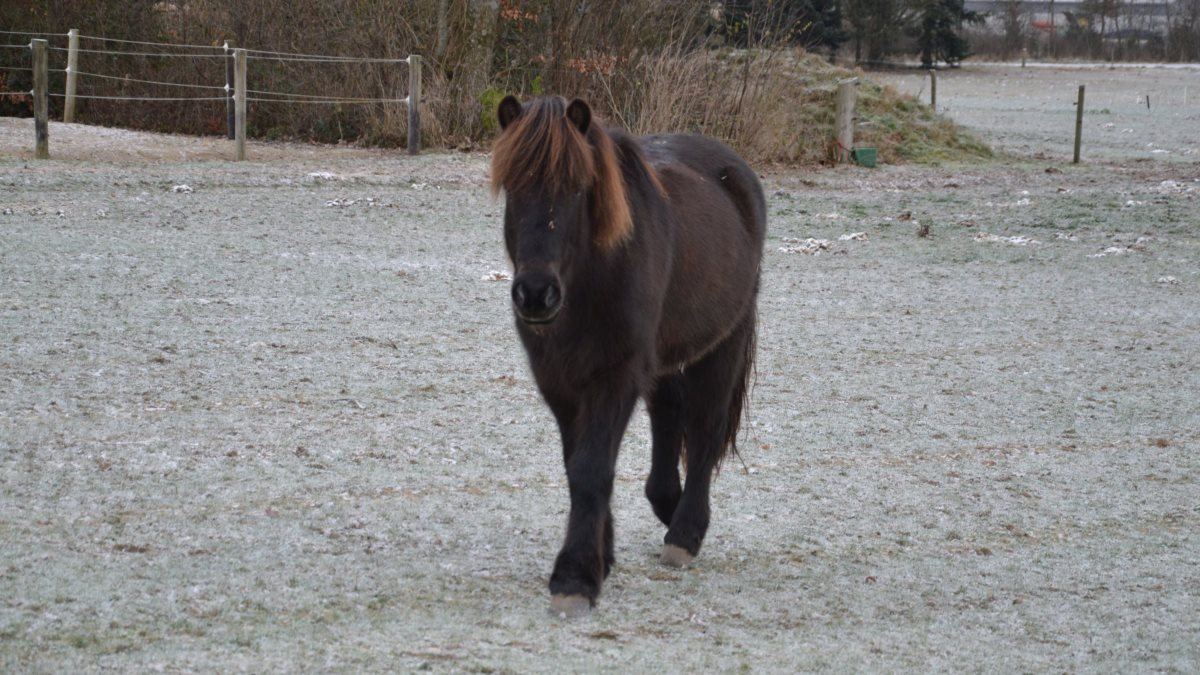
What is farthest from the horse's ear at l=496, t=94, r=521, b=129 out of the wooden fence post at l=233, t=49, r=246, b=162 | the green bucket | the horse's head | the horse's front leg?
the green bucket

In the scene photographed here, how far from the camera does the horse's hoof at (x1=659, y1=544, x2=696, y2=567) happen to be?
15.2ft

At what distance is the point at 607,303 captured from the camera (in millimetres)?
4125

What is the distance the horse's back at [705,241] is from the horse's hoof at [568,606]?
98cm

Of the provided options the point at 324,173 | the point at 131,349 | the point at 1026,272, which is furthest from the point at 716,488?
the point at 324,173

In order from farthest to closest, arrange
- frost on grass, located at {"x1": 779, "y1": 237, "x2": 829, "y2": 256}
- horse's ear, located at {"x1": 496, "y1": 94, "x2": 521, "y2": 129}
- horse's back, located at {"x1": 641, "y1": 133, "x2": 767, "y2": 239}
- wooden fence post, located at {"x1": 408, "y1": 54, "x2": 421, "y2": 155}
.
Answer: wooden fence post, located at {"x1": 408, "y1": 54, "x2": 421, "y2": 155} → frost on grass, located at {"x1": 779, "y1": 237, "x2": 829, "y2": 256} → horse's back, located at {"x1": 641, "y1": 133, "x2": 767, "y2": 239} → horse's ear, located at {"x1": 496, "y1": 94, "x2": 521, "y2": 129}

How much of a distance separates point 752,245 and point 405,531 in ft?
5.93

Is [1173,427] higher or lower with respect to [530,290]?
lower

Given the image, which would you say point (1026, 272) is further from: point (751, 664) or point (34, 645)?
point (34, 645)

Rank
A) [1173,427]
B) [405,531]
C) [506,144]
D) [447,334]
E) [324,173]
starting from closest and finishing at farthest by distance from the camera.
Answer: [506,144], [405,531], [1173,427], [447,334], [324,173]

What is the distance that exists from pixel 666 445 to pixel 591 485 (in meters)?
0.93

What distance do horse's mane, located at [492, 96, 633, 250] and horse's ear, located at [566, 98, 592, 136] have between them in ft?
0.08

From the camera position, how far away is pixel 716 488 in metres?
5.68

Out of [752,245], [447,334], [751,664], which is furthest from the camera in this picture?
[447,334]

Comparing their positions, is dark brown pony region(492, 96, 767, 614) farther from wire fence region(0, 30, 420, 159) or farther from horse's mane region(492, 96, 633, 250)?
wire fence region(0, 30, 420, 159)
